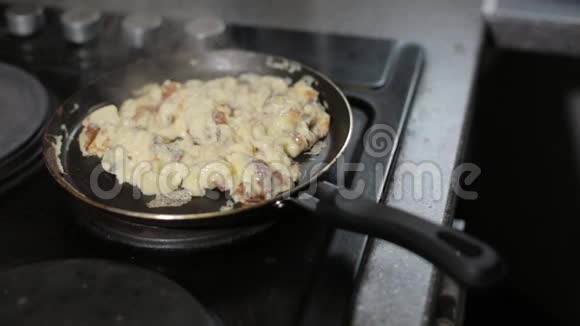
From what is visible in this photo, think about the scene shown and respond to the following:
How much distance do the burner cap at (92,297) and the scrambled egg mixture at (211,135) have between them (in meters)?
0.13

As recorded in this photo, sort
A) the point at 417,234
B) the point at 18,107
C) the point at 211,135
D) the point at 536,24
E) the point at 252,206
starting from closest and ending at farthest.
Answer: the point at 417,234 < the point at 252,206 < the point at 211,135 < the point at 18,107 < the point at 536,24

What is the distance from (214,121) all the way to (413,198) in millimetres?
275

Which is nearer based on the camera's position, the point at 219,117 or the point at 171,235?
the point at 171,235

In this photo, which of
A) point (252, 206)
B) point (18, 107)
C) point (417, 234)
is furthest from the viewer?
point (18, 107)

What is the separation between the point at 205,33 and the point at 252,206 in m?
0.47

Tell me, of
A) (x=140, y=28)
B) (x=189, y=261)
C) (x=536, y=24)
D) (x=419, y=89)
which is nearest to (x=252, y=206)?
(x=189, y=261)

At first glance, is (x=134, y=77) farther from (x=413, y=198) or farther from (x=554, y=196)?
(x=554, y=196)

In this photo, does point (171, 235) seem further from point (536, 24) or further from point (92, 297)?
point (536, 24)

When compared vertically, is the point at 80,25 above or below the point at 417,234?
below

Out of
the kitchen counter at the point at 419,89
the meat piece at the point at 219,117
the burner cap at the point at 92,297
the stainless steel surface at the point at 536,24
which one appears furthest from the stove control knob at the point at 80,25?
the stainless steel surface at the point at 536,24

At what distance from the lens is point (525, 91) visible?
4.02ft

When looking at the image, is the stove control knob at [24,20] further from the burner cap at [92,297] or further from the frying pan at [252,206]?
the burner cap at [92,297]

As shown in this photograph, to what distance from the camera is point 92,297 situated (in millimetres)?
629

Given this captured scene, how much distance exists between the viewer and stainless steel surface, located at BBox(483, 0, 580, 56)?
3.42ft
